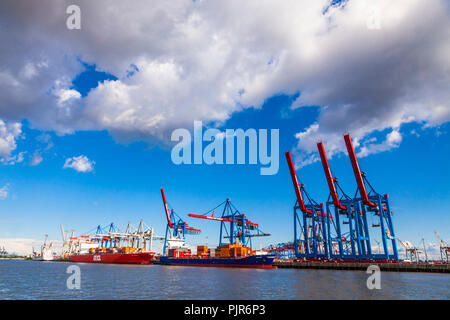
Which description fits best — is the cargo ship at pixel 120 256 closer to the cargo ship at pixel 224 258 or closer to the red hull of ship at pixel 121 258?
the red hull of ship at pixel 121 258

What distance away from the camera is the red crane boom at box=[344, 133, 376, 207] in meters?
58.8

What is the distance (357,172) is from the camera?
59.3 meters

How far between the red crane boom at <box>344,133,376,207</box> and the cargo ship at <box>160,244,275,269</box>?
24.7 m

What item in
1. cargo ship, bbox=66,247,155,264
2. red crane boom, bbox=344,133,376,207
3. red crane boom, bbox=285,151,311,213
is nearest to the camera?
red crane boom, bbox=344,133,376,207

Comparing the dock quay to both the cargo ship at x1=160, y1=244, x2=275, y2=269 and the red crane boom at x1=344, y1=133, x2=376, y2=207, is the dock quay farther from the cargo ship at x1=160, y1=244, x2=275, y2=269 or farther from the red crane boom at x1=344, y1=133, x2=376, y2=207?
the red crane boom at x1=344, y1=133, x2=376, y2=207

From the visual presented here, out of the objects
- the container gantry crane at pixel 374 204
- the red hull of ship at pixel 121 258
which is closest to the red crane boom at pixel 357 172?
the container gantry crane at pixel 374 204

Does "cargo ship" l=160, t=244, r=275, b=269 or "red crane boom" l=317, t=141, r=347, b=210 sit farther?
"cargo ship" l=160, t=244, r=275, b=269

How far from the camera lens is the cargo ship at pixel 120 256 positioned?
274 feet

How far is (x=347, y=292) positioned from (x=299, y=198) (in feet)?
150

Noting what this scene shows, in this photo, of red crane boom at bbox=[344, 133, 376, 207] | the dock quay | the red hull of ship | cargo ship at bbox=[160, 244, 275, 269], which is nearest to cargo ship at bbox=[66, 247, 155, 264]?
the red hull of ship
